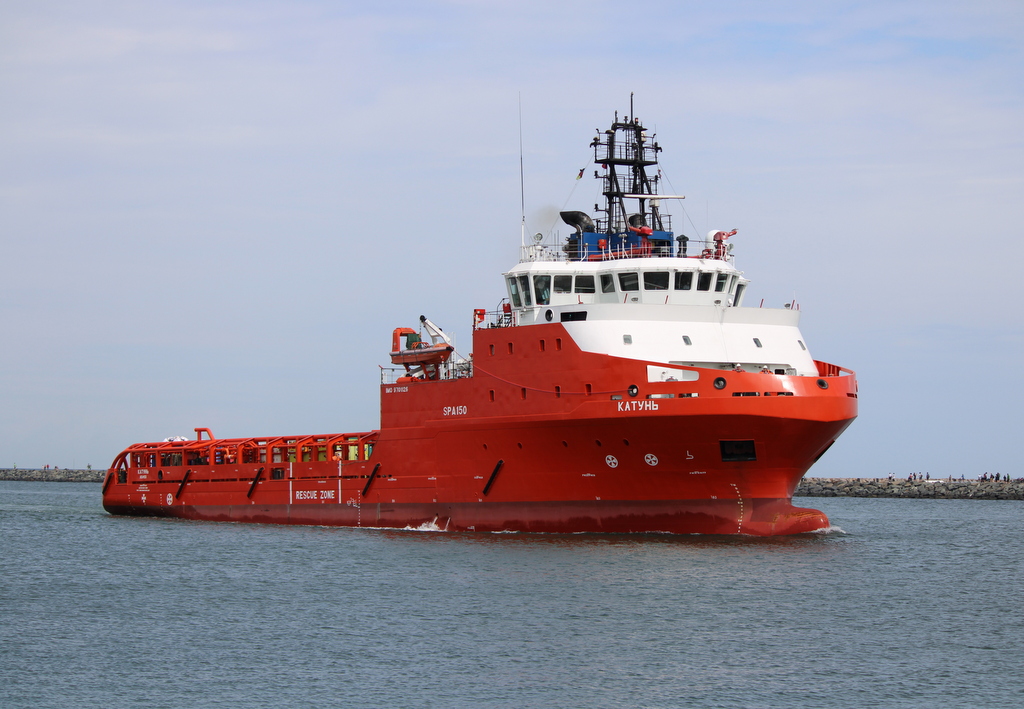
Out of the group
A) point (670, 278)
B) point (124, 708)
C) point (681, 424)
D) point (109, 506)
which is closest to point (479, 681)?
point (124, 708)

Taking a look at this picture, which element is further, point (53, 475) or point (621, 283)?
point (53, 475)

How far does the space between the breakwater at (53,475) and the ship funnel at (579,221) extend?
9680 centimetres

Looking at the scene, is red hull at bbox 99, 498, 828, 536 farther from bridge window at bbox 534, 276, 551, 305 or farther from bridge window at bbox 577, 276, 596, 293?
bridge window at bbox 577, 276, 596, 293

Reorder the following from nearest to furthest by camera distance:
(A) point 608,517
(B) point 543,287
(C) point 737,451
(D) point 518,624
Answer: (D) point 518,624 < (C) point 737,451 < (A) point 608,517 < (B) point 543,287

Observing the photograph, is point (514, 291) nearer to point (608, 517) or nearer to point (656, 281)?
point (656, 281)

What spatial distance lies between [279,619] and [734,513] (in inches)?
469

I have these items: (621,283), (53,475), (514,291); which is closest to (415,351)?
(514,291)

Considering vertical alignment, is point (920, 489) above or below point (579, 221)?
below

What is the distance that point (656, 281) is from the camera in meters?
31.4

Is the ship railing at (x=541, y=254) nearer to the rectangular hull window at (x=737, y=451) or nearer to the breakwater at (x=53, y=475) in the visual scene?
the rectangular hull window at (x=737, y=451)

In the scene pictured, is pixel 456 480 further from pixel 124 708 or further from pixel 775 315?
pixel 124 708

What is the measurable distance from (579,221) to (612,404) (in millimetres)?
7420

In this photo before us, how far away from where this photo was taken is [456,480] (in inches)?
1305

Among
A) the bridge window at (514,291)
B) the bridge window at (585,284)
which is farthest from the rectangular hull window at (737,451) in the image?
the bridge window at (514,291)
